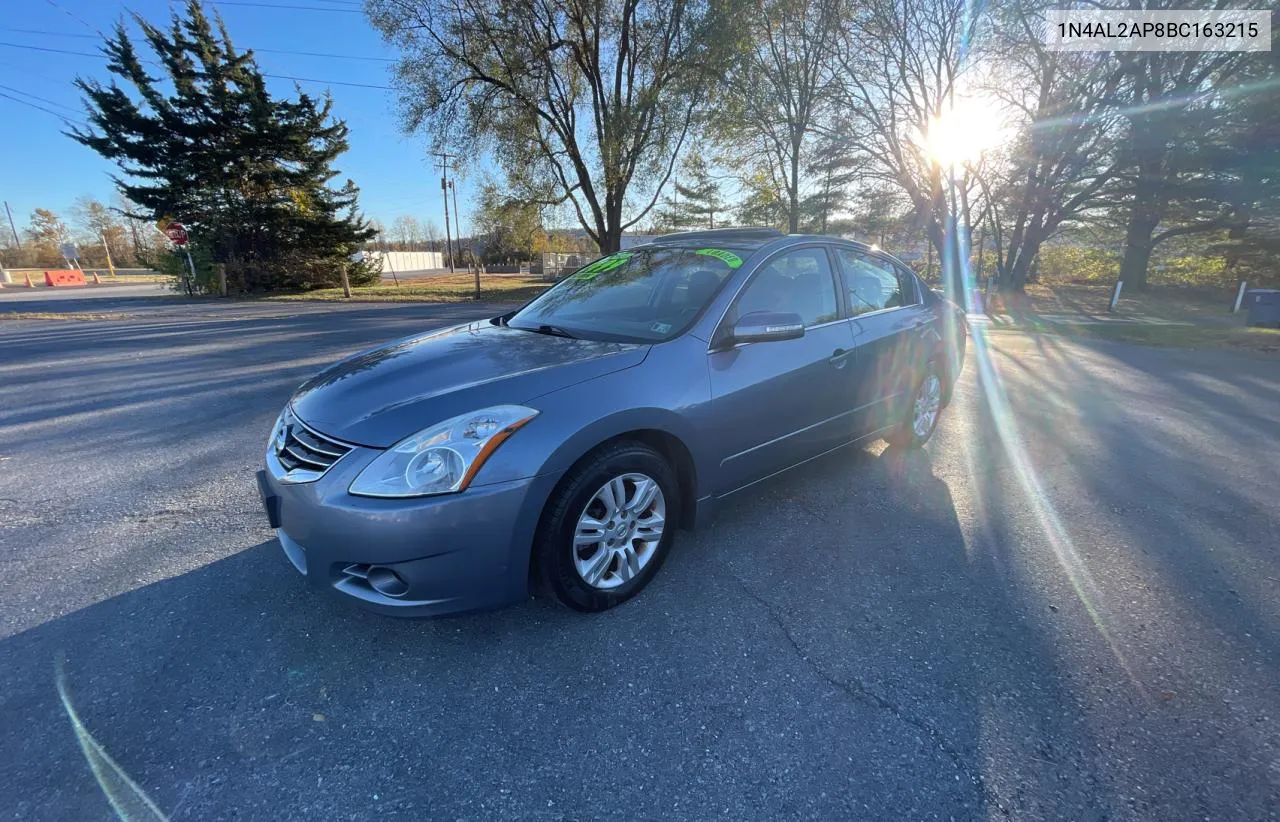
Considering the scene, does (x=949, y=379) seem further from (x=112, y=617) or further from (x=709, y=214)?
(x=709, y=214)

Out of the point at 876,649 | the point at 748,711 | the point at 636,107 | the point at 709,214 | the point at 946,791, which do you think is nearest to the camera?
the point at 946,791

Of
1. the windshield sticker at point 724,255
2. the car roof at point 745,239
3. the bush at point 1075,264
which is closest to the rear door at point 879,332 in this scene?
the car roof at point 745,239

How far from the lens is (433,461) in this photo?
6.43 feet

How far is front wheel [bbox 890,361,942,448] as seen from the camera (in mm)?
4195

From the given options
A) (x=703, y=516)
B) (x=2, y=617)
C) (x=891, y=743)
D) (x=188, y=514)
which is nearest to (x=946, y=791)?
(x=891, y=743)

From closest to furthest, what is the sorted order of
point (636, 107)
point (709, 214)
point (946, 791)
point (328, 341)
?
point (946, 791) → point (328, 341) → point (636, 107) → point (709, 214)

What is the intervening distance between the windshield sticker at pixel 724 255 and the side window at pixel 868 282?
87 centimetres

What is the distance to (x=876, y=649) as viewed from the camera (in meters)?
2.19

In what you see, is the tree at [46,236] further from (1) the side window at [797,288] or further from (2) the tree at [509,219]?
(1) the side window at [797,288]

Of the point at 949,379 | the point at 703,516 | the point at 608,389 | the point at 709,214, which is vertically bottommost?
the point at 703,516

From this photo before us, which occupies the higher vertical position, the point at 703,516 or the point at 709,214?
the point at 709,214

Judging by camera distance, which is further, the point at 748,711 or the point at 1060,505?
the point at 1060,505

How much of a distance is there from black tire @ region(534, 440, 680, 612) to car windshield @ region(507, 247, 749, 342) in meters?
0.64

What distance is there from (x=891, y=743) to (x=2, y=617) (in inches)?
140
